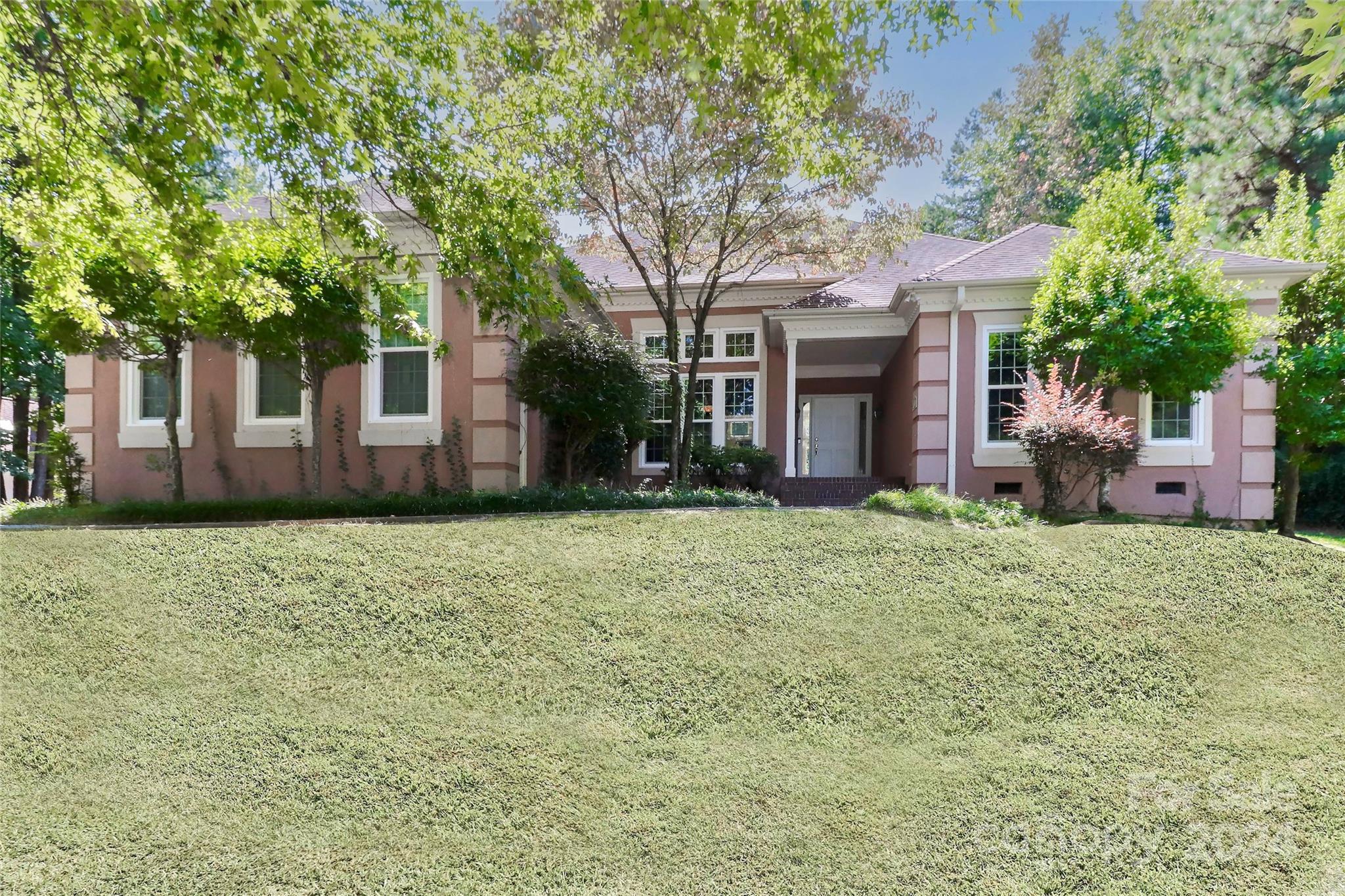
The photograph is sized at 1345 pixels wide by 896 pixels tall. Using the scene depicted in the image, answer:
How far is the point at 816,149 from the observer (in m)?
9.07

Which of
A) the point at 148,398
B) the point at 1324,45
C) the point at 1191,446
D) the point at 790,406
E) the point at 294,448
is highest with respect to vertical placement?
the point at 1324,45

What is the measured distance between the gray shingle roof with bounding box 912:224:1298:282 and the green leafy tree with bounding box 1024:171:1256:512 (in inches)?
20.7

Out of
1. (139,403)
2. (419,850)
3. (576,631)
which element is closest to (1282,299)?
(576,631)

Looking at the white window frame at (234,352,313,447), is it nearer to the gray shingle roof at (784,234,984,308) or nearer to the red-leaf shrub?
the gray shingle roof at (784,234,984,308)

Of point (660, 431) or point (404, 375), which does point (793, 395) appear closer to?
point (660, 431)

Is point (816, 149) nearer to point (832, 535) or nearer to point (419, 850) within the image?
point (832, 535)

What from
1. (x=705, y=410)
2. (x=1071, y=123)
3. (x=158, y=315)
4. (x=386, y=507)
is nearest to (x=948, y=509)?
(x=386, y=507)

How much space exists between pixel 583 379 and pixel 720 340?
5435 mm

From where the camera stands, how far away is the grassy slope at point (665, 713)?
361 centimetres

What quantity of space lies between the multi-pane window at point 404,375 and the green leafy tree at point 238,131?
3.67 meters

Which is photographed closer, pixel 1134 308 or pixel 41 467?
pixel 1134 308

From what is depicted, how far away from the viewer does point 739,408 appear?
46.9 feet

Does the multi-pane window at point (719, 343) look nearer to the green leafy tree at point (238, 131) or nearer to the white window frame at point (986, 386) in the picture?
the white window frame at point (986, 386)

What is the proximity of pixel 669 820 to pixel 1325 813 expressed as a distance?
3.66 meters
